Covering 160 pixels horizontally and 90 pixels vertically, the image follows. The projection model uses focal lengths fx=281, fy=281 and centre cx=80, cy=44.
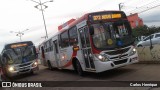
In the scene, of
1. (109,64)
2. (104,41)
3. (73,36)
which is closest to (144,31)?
(73,36)

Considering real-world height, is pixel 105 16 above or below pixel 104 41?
above

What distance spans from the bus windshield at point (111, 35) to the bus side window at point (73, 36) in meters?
2.21

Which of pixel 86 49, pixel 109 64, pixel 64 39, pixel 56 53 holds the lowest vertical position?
pixel 109 64

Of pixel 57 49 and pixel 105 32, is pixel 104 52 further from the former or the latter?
pixel 57 49

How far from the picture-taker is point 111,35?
1292cm

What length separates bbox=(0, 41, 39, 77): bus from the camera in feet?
68.0

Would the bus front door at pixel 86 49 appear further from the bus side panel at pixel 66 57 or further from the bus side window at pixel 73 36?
the bus side panel at pixel 66 57

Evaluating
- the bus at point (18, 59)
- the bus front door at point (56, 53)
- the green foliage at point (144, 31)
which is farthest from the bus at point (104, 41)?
the green foliage at point (144, 31)

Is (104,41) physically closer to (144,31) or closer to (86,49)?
(86,49)

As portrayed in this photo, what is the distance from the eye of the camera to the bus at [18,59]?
20.7 metres

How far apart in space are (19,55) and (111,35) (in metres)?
10.3

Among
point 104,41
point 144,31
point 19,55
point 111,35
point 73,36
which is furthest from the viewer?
point 144,31

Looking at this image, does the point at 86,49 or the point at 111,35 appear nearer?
the point at 111,35

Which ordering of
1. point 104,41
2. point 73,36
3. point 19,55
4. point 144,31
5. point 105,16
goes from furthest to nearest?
point 144,31 < point 19,55 < point 73,36 < point 105,16 < point 104,41
